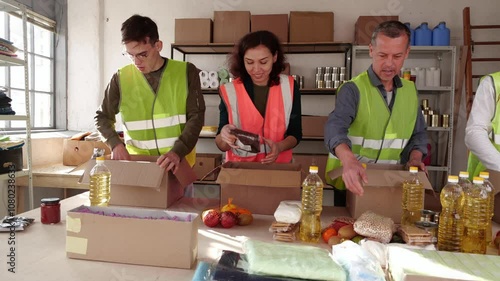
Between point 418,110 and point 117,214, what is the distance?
152 centimetres

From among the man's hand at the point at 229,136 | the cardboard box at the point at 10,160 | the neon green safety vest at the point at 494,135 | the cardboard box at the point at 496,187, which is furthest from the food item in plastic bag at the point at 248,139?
the cardboard box at the point at 10,160

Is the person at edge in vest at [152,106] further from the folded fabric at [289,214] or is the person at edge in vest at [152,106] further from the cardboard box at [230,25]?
the cardboard box at [230,25]

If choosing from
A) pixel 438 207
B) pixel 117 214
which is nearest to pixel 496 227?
pixel 438 207

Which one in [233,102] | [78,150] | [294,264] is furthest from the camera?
[78,150]

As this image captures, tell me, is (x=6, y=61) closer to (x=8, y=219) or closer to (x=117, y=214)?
(x=8, y=219)

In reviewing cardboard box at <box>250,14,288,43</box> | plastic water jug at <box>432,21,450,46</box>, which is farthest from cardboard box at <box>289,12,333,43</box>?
plastic water jug at <box>432,21,450,46</box>

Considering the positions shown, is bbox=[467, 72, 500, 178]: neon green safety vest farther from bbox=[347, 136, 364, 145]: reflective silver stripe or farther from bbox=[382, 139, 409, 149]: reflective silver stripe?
bbox=[347, 136, 364, 145]: reflective silver stripe

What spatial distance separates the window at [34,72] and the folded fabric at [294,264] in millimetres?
3760

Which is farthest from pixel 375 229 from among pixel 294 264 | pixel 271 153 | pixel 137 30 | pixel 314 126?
pixel 314 126

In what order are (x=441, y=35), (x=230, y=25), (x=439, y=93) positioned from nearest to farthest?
(x=441, y=35), (x=230, y=25), (x=439, y=93)

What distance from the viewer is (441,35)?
4.15m

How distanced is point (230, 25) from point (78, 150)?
2.16 metres

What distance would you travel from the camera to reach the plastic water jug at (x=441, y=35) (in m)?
4.14

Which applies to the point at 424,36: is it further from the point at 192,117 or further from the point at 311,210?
the point at 311,210
